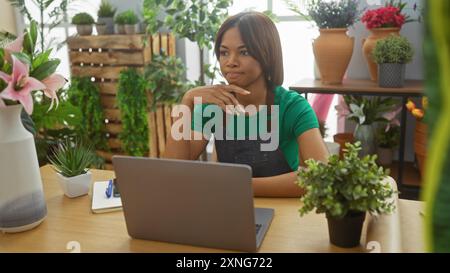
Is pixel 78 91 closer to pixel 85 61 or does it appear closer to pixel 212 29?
pixel 85 61

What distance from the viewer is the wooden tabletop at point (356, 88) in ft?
7.84

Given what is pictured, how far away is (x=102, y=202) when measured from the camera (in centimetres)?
122

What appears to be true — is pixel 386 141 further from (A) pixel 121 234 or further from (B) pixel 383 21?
(A) pixel 121 234

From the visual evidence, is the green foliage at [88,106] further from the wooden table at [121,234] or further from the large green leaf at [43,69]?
the large green leaf at [43,69]

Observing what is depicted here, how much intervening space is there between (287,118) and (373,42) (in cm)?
122

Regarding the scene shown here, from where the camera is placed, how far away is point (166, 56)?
3.31m

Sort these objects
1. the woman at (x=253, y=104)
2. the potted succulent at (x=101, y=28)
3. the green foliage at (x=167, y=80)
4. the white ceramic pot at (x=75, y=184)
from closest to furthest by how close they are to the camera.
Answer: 1. the white ceramic pot at (x=75, y=184)
2. the woman at (x=253, y=104)
3. the green foliage at (x=167, y=80)
4. the potted succulent at (x=101, y=28)

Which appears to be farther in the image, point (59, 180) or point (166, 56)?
point (166, 56)

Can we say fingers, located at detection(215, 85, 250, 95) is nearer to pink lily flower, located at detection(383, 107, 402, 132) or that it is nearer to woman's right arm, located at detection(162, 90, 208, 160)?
woman's right arm, located at detection(162, 90, 208, 160)

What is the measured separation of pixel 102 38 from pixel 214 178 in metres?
2.81

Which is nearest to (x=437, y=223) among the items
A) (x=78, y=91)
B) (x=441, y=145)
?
(x=441, y=145)

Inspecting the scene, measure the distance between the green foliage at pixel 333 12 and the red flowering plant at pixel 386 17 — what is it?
0.09 meters

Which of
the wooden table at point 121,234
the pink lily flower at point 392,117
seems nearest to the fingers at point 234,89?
the wooden table at point 121,234
